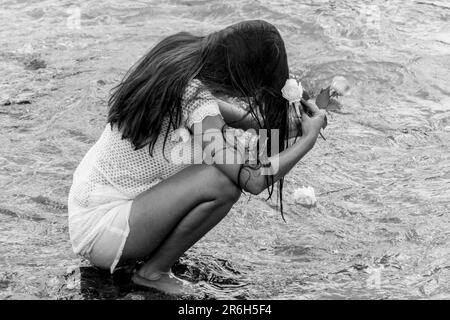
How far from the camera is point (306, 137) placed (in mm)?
3578

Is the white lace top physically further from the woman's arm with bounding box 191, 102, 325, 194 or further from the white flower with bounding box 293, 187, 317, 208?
the white flower with bounding box 293, 187, 317, 208

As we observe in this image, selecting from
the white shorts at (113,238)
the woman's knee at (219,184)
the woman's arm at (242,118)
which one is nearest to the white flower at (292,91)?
the woman's arm at (242,118)

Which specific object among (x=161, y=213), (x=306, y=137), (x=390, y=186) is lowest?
(x=390, y=186)

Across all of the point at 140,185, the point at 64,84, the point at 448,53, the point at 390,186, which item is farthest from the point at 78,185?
the point at 448,53

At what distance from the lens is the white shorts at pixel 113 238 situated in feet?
11.6

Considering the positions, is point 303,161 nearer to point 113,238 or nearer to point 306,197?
point 306,197

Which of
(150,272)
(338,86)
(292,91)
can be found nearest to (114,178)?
(150,272)

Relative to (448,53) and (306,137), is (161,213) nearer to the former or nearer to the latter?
(306,137)

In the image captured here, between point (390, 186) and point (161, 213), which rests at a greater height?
point (161, 213)

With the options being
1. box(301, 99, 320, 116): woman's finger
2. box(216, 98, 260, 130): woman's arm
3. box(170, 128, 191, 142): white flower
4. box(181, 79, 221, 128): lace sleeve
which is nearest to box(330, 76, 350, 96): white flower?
box(301, 99, 320, 116): woman's finger

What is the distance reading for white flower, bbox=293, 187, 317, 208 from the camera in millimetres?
4598

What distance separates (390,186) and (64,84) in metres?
2.61

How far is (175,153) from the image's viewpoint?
3.60m

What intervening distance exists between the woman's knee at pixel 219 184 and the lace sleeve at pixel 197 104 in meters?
0.21
